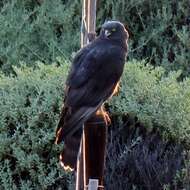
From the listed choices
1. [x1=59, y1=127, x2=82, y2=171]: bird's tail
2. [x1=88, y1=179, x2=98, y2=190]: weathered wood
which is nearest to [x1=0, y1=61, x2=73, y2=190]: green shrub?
[x1=59, y1=127, x2=82, y2=171]: bird's tail

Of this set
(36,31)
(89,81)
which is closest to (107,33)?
(89,81)

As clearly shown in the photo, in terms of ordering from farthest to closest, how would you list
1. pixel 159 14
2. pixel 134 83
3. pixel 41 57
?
1. pixel 159 14
2. pixel 41 57
3. pixel 134 83

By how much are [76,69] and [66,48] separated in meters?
2.86

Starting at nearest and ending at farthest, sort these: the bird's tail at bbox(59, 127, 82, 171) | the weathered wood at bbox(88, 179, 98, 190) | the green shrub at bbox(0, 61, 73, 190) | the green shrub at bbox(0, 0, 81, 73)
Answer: the weathered wood at bbox(88, 179, 98, 190), the bird's tail at bbox(59, 127, 82, 171), the green shrub at bbox(0, 61, 73, 190), the green shrub at bbox(0, 0, 81, 73)

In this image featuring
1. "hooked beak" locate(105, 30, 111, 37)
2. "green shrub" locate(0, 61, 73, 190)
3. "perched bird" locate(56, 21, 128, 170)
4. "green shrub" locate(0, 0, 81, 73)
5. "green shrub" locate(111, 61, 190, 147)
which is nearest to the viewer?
"perched bird" locate(56, 21, 128, 170)

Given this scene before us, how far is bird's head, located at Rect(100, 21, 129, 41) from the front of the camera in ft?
13.0

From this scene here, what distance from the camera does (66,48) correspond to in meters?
6.46

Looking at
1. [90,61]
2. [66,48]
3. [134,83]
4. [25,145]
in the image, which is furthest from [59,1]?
[90,61]

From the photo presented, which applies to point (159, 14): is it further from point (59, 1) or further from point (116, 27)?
point (116, 27)

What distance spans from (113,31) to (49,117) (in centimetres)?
81

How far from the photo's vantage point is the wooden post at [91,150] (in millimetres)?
2926

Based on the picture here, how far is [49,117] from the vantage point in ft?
14.9

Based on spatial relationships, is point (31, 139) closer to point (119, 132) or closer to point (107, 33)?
point (119, 132)

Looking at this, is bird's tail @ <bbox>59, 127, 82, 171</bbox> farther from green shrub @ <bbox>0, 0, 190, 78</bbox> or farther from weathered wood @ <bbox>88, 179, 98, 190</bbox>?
green shrub @ <bbox>0, 0, 190, 78</bbox>
